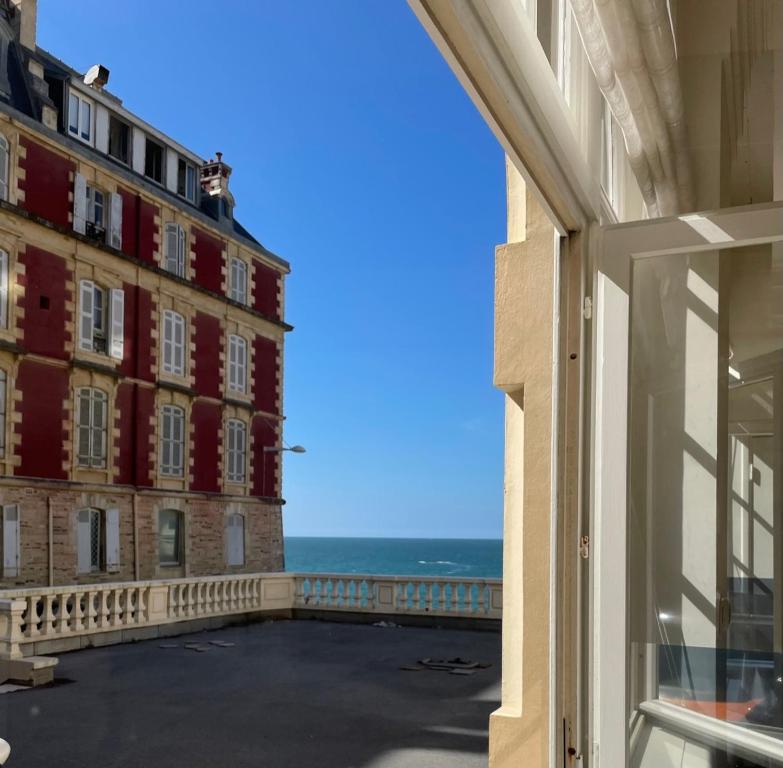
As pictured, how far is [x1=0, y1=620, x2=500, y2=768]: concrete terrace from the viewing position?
17.2 ft

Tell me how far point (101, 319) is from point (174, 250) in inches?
85.4

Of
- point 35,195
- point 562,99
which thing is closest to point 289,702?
point 562,99

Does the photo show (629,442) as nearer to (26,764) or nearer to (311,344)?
(26,764)

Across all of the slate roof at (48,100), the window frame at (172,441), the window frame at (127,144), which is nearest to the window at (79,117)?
the slate roof at (48,100)

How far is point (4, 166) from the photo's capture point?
13.4 metres

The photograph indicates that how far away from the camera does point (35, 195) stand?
13.8 metres

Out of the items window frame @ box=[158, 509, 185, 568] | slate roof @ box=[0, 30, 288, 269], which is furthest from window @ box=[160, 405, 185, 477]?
A: slate roof @ box=[0, 30, 288, 269]

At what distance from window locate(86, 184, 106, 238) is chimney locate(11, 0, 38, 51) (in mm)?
3034

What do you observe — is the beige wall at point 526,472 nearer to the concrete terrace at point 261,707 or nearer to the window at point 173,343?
the concrete terrace at point 261,707

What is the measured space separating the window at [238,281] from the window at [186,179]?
5.30 feet

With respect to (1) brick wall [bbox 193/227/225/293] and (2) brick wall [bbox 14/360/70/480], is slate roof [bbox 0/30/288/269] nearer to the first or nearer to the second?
(1) brick wall [bbox 193/227/225/293]

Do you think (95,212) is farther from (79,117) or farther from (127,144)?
(127,144)

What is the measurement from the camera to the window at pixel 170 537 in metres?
15.6

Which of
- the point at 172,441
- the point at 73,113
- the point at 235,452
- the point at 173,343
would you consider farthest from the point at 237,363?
the point at 73,113
